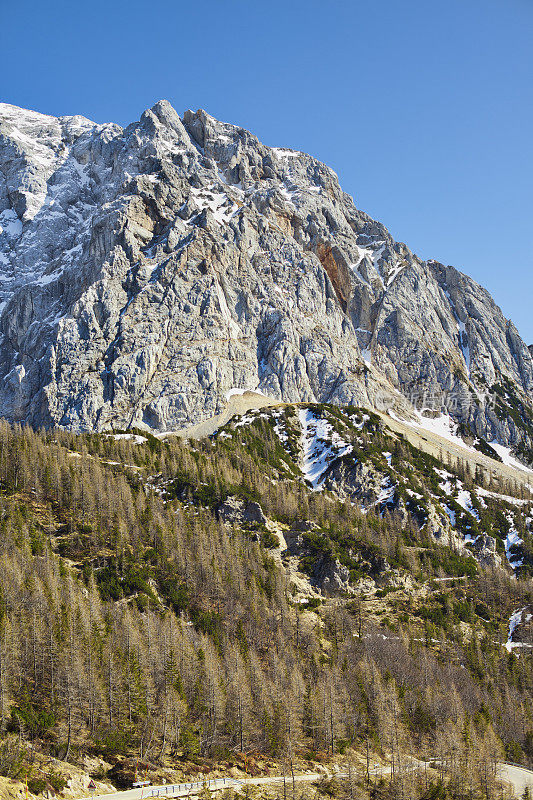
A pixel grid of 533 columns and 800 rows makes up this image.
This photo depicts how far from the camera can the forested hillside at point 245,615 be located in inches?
2367

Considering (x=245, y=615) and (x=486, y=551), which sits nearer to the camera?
(x=245, y=615)

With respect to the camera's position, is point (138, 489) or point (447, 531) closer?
point (138, 489)

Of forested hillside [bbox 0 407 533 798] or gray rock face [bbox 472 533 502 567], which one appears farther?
gray rock face [bbox 472 533 502 567]

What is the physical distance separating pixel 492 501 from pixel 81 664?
154 meters

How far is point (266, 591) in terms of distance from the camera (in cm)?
10919

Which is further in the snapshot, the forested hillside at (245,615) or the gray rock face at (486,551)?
the gray rock face at (486,551)

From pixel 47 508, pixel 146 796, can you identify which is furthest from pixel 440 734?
pixel 47 508

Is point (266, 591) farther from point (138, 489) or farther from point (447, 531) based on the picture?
point (447, 531)

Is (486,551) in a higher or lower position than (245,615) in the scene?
higher

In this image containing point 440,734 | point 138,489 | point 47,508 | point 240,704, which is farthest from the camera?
point 138,489

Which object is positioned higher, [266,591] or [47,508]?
[47,508]

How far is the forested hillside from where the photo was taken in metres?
60.1

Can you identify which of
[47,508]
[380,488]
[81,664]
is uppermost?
[380,488]

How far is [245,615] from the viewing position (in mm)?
97000
